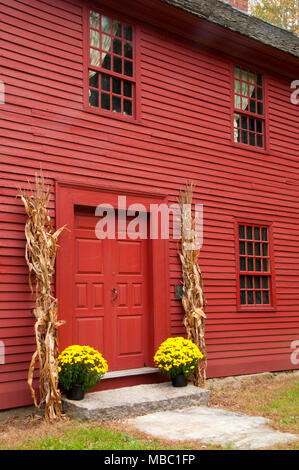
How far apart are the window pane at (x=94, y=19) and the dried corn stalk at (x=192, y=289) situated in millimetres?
2848

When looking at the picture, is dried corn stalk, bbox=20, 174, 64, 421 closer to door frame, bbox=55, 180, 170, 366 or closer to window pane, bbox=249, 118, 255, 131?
door frame, bbox=55, 180, 170, 366

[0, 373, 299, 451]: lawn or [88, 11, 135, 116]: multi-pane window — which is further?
[88, 11, 135, 116]: multi-pane window

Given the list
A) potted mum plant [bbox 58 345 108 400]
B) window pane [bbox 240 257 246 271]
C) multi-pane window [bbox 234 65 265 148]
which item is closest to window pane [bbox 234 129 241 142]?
multi-pane window [bbox 234 65 265 148]

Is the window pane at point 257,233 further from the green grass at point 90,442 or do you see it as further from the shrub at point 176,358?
the green grass at point 90,442

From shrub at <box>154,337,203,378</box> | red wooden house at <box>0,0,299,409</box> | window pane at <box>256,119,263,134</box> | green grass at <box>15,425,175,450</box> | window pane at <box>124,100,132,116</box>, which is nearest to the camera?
green grass at <box>15,425,175,450</box>

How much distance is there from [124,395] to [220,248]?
10.7 feet

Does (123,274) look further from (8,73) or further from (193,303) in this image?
(8,73)

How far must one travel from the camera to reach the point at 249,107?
9672mm

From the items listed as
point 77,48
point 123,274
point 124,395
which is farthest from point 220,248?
point 77,48

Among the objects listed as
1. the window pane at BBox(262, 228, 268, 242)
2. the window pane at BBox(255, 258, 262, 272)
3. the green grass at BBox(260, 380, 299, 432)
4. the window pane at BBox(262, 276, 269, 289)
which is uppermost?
the window pane at BBox(262, 228, 268, 242)

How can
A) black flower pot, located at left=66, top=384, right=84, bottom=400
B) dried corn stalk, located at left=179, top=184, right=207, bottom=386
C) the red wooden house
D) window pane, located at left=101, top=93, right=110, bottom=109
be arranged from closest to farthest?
1. black flower pot, located at left=66, top=384, right=84, bottom=400
2. the red wooden house
3. window pane, located at left=101, top=93, right=110, bottom=109
4. dried corn stalk, located at left=179, top=184, right=207, bottom=386

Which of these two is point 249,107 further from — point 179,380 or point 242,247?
point 179,380

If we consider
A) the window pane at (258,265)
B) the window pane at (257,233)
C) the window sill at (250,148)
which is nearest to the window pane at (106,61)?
the window sill at (250,148)

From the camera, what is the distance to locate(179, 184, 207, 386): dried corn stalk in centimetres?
761
